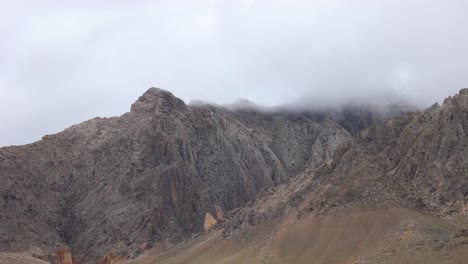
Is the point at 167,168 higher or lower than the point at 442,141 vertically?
higher

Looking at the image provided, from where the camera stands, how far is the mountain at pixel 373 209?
11231 cm

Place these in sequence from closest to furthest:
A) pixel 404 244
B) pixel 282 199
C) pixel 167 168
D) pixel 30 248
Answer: pixel 404 244 → pixel 282 199 → pixel 30 248 → pixel 167 168

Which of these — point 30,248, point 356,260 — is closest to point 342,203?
point 356,260

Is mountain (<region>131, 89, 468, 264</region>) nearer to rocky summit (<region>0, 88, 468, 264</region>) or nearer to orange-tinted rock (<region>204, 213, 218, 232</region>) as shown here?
rocky summit (<region>0, 88, 468, 264</region>)

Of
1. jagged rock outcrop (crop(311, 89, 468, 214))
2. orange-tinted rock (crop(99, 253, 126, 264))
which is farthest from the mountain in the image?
orange-tinted rock (crop(99, 253, 126, 264))

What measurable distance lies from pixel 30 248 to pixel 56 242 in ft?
33.5

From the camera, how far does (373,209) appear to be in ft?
414

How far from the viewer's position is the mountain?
112312 millimetres

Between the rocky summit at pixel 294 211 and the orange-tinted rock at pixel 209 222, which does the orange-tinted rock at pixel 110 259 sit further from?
the orange-tinted rock at pixel 209 222

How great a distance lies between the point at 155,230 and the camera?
183 m

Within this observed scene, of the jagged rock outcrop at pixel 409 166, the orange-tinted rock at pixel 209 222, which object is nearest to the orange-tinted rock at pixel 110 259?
the orange-tinted rock at pixel 209 222

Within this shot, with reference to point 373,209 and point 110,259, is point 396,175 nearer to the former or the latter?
point 373,209

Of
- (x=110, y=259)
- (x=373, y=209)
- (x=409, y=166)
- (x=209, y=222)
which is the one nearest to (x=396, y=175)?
(x=409, y=166)

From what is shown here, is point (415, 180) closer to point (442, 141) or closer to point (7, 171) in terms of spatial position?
point (442, 141)
